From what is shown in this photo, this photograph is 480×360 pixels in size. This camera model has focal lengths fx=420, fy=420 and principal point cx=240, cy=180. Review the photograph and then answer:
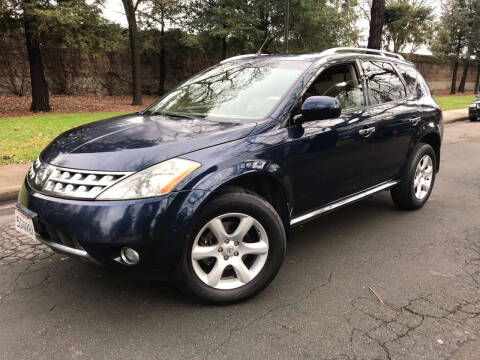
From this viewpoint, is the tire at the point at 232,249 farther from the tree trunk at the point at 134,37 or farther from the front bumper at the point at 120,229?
the tree trunk at the point at 134,37

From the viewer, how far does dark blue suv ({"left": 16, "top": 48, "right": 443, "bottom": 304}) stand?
93.4 inches

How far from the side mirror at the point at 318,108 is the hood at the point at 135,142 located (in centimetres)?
41

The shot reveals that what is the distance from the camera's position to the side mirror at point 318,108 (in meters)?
3.01

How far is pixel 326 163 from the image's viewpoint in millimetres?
3316

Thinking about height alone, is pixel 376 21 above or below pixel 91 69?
above

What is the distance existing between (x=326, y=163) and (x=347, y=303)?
1.09 metres

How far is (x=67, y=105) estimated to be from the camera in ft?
59.7

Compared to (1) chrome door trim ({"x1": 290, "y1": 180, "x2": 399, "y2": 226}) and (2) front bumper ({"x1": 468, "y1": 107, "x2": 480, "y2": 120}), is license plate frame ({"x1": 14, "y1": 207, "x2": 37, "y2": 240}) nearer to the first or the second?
(1) chrome door trim ({"x1": 290, "y1": 180, "x2": 399, "y2": 226})

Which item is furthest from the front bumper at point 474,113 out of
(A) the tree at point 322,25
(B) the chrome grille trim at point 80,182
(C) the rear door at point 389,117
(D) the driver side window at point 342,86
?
(B) the chrome grille trim at point 80,182

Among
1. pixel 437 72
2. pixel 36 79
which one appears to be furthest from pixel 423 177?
pixel 437 72

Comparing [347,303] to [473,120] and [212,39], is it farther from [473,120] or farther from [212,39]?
[212,39]

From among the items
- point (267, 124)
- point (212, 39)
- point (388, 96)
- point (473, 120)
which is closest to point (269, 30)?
point (212, 39)

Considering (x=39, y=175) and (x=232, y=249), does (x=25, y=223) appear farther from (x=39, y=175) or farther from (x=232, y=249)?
(x=232, y=249)

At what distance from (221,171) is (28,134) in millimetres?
8657
